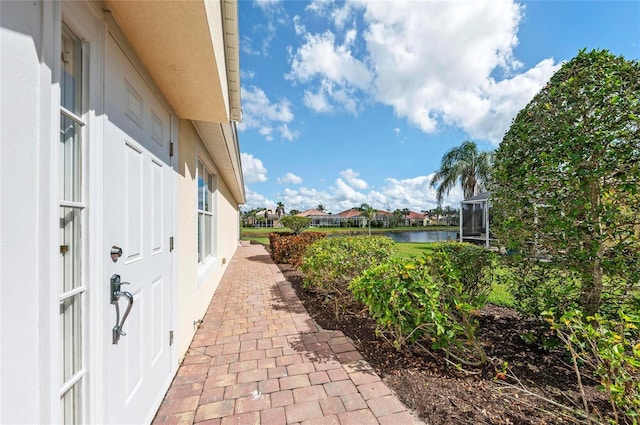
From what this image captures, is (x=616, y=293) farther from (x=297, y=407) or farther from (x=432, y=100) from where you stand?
(x=432, y=100)

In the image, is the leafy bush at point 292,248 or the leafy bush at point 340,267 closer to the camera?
the leafy bush at point 340,267

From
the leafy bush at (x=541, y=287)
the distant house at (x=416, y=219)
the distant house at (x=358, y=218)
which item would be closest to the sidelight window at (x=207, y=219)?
the leafy bush at (x=541, y=287)

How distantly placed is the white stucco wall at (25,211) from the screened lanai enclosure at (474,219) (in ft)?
51.7

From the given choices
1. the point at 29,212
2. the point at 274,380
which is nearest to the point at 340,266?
the point at 274,380

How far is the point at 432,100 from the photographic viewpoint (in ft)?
30.8

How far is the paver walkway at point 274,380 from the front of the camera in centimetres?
203

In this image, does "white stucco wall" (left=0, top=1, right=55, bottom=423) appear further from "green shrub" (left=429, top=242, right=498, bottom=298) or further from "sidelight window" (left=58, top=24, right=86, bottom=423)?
"green shrub" (left=429, top=242, right=498, bottom=298)

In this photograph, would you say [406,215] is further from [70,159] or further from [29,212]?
[29,212]

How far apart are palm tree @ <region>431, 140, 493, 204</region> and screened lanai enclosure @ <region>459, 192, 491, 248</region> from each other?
7338mm

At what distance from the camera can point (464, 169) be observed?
21.8 metres

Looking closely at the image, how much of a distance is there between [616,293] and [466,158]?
74.3 feet

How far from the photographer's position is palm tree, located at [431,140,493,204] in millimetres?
21047

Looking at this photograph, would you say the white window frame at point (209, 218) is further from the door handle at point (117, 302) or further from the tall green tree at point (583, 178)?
the tall green tree at point (583, 178)

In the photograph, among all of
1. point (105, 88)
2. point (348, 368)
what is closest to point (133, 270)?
point (105, 88)
